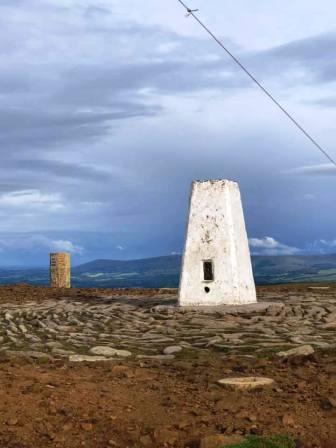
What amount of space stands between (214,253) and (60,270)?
30.6ft

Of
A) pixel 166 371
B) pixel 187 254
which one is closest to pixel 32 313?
pixel 187 254

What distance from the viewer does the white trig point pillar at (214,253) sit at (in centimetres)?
1402

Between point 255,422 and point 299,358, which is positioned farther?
point 299,358

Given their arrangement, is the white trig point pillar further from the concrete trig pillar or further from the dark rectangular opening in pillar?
the concrete trig pillar

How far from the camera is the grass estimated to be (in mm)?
5856

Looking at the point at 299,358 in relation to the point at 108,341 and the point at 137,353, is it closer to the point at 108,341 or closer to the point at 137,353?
the point at 137,353

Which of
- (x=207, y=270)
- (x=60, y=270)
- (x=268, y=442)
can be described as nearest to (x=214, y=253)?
(x=207, y=270)

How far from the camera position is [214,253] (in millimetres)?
14109

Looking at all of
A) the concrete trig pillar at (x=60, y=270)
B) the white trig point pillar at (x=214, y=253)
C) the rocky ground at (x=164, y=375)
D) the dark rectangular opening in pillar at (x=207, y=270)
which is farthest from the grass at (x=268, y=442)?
the concrete trig pillar at (x=60, y=270)

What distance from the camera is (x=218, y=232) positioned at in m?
14.1

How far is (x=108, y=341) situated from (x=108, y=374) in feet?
9.58

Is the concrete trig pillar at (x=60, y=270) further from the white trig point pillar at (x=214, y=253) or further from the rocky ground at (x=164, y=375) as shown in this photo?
the white trig point pillar at (x=214, y=253)

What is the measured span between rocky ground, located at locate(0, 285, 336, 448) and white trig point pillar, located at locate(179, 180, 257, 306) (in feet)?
1.73

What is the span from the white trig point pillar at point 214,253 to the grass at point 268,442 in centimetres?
797
